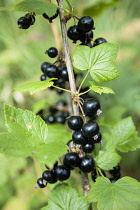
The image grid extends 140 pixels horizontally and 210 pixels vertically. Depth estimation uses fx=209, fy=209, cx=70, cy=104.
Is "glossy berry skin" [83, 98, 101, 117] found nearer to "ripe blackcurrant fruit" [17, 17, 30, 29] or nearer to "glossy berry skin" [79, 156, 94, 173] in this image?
"glossy berry skin" [79, 156, 94, 173]

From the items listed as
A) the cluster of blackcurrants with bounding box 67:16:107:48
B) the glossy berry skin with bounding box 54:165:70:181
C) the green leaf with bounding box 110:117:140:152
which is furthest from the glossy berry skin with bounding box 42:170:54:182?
the cluster of blackcurrants with bounding box 67:16:107:48

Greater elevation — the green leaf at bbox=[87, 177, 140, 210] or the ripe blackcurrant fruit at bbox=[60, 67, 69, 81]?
the ripe blackcurrant fruit at bbox=[60, 67, 69, 81]

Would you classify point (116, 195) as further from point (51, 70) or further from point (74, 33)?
point (74, 33)

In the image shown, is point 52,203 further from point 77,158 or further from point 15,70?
point 15,70

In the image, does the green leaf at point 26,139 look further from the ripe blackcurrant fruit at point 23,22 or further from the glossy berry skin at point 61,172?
the ripe blackcurrant fruit at point 23,22

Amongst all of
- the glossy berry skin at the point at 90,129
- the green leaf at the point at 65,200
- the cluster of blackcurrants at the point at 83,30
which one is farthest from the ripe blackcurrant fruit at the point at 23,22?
the green leaf at the point at 65,200

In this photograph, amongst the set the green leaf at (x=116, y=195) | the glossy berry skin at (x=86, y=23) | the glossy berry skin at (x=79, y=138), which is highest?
the glossy berry skin at (x=86, y=23)

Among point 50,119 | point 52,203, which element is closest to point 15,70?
point 50,119
